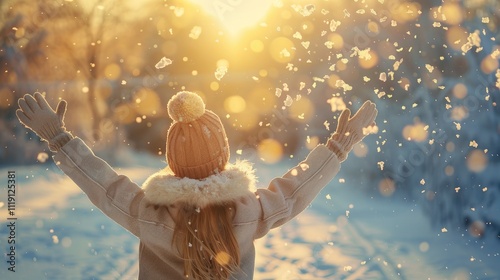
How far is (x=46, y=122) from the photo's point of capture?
9.81 feet

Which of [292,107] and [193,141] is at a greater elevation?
[292,107]

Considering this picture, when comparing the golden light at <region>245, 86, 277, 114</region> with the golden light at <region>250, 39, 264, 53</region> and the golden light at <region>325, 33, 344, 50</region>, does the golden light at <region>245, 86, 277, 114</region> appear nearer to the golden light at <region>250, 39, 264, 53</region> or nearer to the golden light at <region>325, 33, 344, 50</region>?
the golden light at <region>250, 39, 264, 53</region>

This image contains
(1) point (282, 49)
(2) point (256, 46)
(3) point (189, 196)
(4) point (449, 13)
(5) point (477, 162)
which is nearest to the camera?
(3) point (189, 196)

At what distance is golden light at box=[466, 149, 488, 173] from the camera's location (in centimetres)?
840

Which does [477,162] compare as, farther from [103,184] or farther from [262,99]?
[103,184]

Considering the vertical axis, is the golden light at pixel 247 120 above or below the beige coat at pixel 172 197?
above

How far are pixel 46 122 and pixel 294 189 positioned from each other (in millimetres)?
1324

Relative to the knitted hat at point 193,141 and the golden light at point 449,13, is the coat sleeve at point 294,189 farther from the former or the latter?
the golden light at point 449,13

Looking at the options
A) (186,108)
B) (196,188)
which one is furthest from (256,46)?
(196,188)

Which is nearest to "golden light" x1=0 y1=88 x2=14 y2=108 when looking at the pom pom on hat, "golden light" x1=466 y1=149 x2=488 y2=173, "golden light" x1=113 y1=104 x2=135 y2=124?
"golden light" x1=113 y1=104 x2=135 y2=124

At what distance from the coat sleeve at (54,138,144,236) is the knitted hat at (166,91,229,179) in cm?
29

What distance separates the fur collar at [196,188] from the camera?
2615 millimetres

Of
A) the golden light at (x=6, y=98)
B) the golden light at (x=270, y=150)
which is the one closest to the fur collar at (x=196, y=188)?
the golden light at (x=270, y=150)

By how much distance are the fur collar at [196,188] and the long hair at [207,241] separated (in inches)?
2.0
